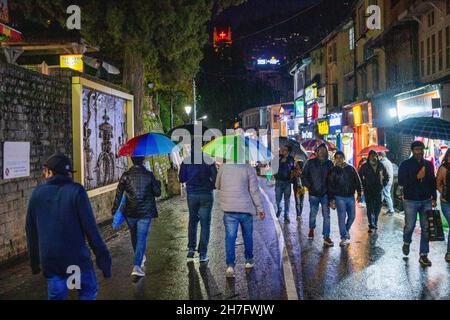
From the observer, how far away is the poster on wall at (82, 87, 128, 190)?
1337cm

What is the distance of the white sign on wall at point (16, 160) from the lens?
920 centimetres

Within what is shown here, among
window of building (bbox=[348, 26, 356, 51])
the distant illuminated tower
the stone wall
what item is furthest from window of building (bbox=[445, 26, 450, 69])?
window of building (bbox=[348, 26, 356, 51])

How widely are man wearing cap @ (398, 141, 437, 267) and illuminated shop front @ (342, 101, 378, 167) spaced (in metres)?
15.2

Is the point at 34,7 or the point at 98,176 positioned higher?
the point at 34,7

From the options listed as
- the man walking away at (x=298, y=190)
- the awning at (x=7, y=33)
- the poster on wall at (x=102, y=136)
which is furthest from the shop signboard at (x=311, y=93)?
the awning at (x=7, y=33)

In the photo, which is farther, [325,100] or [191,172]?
[325,100]

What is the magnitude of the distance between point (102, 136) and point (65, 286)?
405 inches

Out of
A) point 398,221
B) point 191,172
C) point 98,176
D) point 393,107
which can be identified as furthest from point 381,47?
point 191,172

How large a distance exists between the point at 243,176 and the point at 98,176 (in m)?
7.42

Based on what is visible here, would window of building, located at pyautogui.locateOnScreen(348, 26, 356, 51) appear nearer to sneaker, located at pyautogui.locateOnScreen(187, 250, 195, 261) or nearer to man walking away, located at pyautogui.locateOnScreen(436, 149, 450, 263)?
man walking away, located at pyautogui.locateOnScreen(436, 149, 450, 263)

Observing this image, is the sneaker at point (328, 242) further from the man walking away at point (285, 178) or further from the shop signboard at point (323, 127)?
the shop signboard at point (323, 127)

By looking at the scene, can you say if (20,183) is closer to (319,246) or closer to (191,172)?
(191,172)

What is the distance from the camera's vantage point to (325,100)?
3759 centimetres
